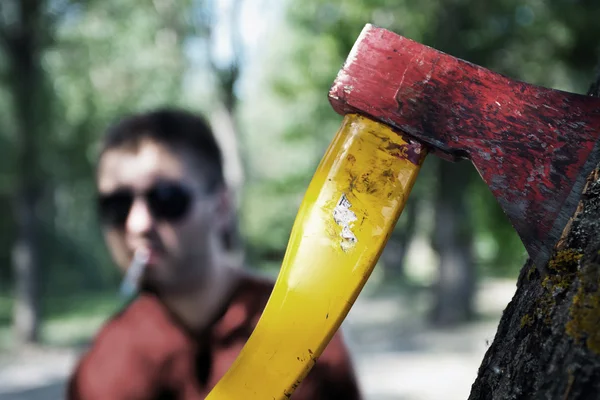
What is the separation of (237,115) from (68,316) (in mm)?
6513

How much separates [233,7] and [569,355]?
12563 millimetres

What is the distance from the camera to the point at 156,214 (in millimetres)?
1578

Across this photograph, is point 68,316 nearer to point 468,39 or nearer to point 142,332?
point 468,39

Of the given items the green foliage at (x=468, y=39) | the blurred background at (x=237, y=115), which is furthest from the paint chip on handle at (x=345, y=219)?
the blurred background at (x=237, y=115)

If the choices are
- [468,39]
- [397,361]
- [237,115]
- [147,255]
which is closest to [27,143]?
[237,115]

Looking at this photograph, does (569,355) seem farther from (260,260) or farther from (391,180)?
(260,260)

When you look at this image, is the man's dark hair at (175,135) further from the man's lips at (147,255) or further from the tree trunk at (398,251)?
the tree trunk at (398,251)

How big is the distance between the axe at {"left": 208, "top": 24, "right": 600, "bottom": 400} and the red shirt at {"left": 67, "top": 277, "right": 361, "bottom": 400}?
72 centimetres

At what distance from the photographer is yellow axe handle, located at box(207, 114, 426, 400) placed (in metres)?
0.82

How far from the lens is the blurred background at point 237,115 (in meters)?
8.76

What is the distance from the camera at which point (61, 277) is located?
61.3 ft

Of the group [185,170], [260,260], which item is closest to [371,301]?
[260,260]

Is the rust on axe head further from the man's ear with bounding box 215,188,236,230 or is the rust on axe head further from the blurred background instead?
the blurred background

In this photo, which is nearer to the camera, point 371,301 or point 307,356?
point 307,356
